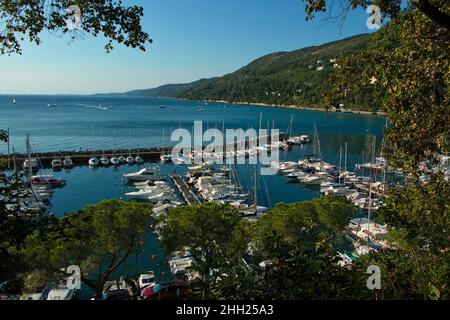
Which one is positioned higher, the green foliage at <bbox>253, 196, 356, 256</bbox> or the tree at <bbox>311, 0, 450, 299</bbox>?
the tree at <bbox>311, 0, 450, 299</bbox>

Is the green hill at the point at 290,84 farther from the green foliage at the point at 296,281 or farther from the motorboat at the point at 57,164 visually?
the green foliage at the point at 296,281

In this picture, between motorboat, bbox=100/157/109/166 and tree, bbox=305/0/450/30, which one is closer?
tree, bbox=305/0/450/30

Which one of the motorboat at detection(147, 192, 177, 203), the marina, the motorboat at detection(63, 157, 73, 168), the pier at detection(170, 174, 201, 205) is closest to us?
the marina

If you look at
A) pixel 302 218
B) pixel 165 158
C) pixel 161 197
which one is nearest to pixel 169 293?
pixel 302 218

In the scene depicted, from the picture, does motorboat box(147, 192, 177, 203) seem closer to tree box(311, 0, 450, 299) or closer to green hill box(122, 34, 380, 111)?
tree box(311, 0, 450, 299)

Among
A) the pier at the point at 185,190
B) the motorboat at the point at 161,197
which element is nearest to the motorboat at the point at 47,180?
the pier at the point at 185,190

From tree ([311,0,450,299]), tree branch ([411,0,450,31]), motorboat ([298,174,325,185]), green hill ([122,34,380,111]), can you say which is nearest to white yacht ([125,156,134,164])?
motorboat ([298,174,325,185])

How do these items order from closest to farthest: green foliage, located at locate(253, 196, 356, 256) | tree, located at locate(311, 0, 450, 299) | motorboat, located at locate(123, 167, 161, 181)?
tree, located at locate(311, 0, 450, 299), green foliage, located at locate(253, 196, 356, 256), motorboat, located at locate(123, 167, 161, 181)
